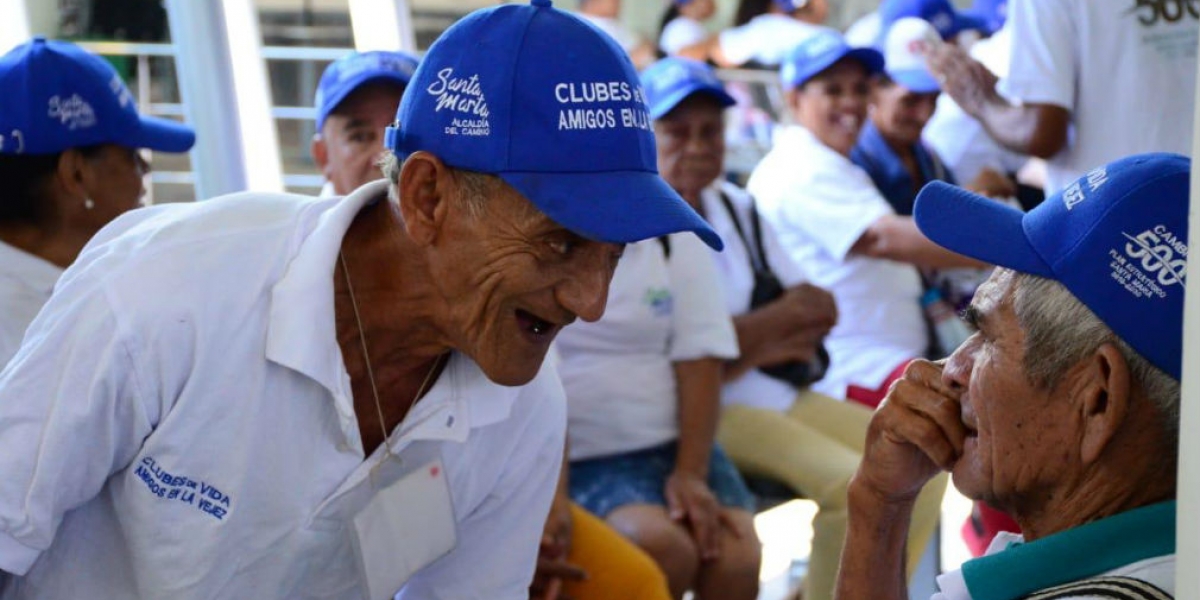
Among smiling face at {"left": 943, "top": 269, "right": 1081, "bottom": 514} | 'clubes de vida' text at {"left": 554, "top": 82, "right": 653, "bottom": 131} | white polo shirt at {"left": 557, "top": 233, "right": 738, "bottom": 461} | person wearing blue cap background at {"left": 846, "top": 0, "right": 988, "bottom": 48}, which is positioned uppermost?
'clubes de vida' text at {"left": 554, "top": 82, "right": 653, "bottom": 131}

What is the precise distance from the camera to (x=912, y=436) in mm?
1838

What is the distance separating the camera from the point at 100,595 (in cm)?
198

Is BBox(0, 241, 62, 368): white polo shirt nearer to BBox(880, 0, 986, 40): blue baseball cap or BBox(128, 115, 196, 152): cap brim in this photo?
BBox(128, 115, 196, 152): cap brim

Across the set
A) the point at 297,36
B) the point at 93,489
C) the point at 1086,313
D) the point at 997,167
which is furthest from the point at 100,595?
the point at 297,36

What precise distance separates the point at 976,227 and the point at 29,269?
1863 mm

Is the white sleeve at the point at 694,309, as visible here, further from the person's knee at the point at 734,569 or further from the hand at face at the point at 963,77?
the hand at face at the point at 963,77

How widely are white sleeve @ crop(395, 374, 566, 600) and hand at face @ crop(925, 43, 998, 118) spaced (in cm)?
213

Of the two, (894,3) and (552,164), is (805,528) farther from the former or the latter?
(552,164)

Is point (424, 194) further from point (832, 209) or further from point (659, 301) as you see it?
point (832, 209)

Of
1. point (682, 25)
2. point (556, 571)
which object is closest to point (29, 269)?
point (556, 571)

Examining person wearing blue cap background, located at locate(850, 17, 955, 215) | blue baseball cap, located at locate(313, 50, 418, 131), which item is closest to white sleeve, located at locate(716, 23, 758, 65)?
person wearing blue cap background, located at locate(850, 17, 955, 215)

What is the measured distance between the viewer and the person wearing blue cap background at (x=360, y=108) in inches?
141

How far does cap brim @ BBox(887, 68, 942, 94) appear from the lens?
14.6 ft

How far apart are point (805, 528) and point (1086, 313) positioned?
12.1ft
